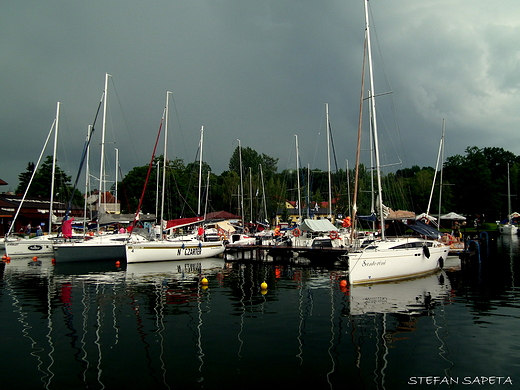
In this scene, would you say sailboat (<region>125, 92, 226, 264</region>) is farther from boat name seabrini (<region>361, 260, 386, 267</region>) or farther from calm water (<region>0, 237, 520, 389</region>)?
boat name seabrini (<region>361, 260, 386, 267</region>)

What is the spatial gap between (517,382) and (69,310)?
671 inches

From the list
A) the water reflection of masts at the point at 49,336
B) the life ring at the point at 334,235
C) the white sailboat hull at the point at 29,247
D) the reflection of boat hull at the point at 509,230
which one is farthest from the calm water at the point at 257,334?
the reflection of boat hull at the point at 509,230

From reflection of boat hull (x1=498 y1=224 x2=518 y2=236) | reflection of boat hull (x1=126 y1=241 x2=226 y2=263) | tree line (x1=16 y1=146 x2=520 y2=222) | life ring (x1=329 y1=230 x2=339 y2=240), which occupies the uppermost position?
tree line (x1=16 y1=146 x2=520 y2=222)

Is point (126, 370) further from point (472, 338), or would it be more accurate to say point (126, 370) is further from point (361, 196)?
point (361, 196)

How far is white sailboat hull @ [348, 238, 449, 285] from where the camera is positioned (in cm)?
2230

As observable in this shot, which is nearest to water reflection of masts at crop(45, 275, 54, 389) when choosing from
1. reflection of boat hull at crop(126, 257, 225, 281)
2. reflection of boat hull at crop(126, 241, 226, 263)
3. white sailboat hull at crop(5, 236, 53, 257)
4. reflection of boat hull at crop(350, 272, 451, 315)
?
reflection of boat hull at crop(126, 257, 225, 281)

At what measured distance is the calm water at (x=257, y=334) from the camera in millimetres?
10453

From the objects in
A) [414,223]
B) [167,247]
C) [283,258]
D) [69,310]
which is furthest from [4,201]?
[414,223]

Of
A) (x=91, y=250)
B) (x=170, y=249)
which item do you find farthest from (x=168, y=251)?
(x=91, y=250)

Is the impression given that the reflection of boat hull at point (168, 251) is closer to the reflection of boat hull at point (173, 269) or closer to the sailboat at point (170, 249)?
the sailboat at point (170, 249)

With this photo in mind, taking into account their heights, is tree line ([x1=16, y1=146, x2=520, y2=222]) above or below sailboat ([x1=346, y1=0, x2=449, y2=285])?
above

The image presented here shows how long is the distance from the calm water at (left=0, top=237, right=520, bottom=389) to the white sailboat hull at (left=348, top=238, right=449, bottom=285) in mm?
746

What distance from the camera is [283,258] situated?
134 ft

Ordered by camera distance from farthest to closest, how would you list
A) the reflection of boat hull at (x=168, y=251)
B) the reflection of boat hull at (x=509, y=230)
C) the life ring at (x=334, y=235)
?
the reflection of boat hull at (x=509, y=230)
the life ring at (x=334, y=235)
the reflection of boat hull at (x=168, y=251)
